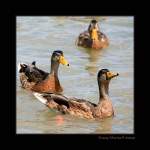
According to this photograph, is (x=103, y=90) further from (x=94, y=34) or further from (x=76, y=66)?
(x=94, y=34)

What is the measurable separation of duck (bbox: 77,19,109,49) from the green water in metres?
0.15

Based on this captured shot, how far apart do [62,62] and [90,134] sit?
206 cm

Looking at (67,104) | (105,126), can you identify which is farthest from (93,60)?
(105,126)

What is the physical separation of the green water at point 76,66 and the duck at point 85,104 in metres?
0.10

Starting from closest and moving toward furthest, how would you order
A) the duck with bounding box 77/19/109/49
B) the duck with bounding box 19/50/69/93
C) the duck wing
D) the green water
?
the green water → the duck wing → the duck with bounding box 19/50/69/93 → the duck with bounding box 77/19/109/49

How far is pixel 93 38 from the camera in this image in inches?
713

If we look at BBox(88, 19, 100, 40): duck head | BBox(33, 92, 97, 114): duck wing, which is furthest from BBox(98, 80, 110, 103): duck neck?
BBox(88, 19, 100, 40): duck head

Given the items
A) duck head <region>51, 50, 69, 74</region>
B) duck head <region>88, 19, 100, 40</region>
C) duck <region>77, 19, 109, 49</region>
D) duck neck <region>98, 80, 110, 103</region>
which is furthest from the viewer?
duck head <region>88, 19, 100, 40</region>

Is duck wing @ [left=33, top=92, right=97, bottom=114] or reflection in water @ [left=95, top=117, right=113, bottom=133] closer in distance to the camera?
reflection in water @ [left=95, top=117, right=113, bottom=133]

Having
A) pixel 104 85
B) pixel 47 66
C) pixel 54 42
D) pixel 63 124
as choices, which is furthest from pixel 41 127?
pixel 54 42

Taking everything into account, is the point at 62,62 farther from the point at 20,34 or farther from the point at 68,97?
the point at 20,34

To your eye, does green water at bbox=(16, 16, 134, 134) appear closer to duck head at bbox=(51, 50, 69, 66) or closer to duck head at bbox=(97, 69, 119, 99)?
duck head at bbox=(97, 69, 119, 99)

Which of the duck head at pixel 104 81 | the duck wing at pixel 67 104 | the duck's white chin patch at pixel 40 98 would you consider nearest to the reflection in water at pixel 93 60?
the duck head at pixel 104 81

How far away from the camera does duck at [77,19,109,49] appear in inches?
701
